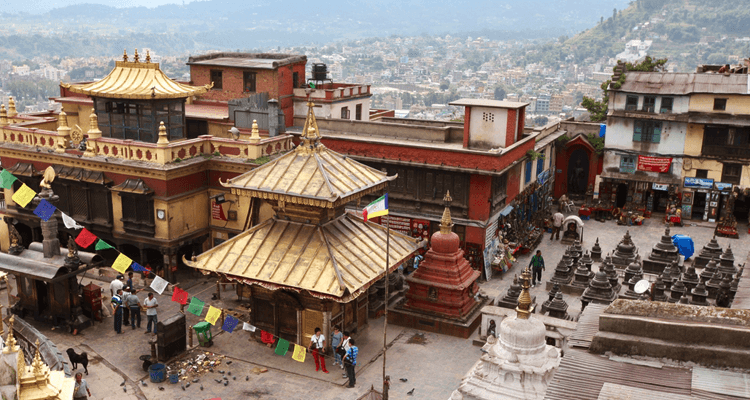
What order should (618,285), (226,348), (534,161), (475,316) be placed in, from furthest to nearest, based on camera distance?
(534,161) → (618,285) → (475,316) → (226,348)

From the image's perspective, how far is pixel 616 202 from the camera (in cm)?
4356

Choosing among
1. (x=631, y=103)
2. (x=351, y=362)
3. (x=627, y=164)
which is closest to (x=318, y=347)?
(x=351, y=362)

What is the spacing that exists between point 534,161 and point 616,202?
379 inches

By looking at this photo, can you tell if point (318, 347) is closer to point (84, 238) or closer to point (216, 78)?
point (84, 238)

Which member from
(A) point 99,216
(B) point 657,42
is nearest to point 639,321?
(A) point 99,216

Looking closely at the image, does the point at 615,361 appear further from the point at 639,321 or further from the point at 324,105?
the point at 324,105

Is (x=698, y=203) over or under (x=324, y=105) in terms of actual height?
under

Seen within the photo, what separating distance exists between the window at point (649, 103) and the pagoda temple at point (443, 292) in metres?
21.5

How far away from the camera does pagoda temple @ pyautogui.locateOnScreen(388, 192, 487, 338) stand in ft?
80.5

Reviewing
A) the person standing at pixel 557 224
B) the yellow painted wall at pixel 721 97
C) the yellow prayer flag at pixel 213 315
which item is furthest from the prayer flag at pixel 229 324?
the yellow painted wall at pixel 721 97

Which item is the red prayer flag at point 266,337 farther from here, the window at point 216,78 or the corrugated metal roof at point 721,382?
the window at point 216,78

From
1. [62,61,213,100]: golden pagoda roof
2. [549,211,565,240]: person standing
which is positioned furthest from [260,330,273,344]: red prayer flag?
[549,211,565,240]: person standing

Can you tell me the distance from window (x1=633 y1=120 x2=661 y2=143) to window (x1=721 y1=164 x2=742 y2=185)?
4.00m

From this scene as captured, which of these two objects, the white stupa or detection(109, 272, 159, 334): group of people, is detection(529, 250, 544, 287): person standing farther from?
detection(109, 272, 159, 334): group of people
